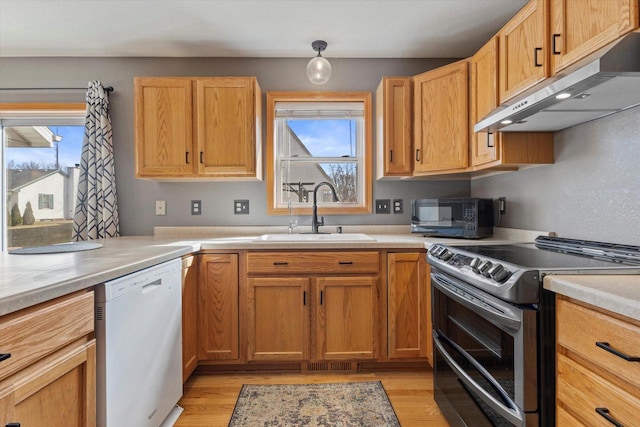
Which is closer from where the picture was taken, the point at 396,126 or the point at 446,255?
the point at 446,255

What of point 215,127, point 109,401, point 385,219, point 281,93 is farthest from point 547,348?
point 281,93

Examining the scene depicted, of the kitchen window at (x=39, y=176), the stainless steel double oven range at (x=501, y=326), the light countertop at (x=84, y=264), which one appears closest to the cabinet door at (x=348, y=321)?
the light countertop at (x=84, y=264)

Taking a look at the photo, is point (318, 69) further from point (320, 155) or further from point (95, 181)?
point (95, 181)

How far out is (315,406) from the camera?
1.78 metres

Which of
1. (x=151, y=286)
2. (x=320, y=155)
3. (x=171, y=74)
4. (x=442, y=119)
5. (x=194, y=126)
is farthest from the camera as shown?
(x=320, y=155)

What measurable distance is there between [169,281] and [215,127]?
117 centimetres

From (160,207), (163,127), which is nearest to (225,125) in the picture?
(163,127)

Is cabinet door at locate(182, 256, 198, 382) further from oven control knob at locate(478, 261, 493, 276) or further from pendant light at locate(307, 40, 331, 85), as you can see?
oven control knob at locate(478, 261, 493, 276)

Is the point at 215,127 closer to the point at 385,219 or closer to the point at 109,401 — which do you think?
the point at 385,219

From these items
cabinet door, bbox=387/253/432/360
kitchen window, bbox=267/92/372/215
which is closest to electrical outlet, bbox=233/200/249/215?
kitchen window, bbox=267/92/372/215

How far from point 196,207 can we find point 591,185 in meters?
2.57

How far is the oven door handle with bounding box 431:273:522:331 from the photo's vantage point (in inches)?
41.5

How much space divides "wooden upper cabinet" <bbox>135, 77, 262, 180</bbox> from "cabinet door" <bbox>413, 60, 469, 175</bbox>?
118cm

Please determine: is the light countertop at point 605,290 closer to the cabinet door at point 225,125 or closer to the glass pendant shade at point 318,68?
the glass pendant shade at point 318,68
